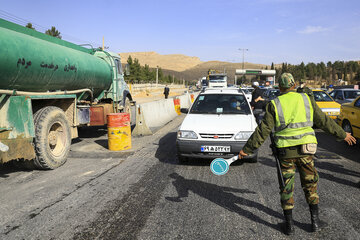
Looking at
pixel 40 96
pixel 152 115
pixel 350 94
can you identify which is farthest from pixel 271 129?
pixel 350 94

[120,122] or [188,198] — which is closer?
[188,198]

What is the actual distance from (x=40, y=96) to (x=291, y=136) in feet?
16.3

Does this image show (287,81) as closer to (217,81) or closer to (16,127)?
(16,127)

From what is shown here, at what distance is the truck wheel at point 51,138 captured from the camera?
5.92 metres

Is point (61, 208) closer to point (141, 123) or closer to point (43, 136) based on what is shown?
point (43, 136)

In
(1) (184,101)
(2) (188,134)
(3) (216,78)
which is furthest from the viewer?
(3) (216,78)

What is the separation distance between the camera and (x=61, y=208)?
4.11m

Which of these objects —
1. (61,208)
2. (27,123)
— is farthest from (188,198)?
(27,123)

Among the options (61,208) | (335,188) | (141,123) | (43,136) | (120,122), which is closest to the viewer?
(61,208)

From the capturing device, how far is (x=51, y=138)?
6.53m

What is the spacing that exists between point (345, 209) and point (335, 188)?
93 centimetres

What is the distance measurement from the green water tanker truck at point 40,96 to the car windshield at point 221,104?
317cm

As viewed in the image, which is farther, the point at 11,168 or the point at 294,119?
the point at 11,168

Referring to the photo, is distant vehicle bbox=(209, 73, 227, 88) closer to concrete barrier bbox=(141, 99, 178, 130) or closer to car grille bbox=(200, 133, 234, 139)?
concrete barrier bbox=(141, 99, 178, 130)
